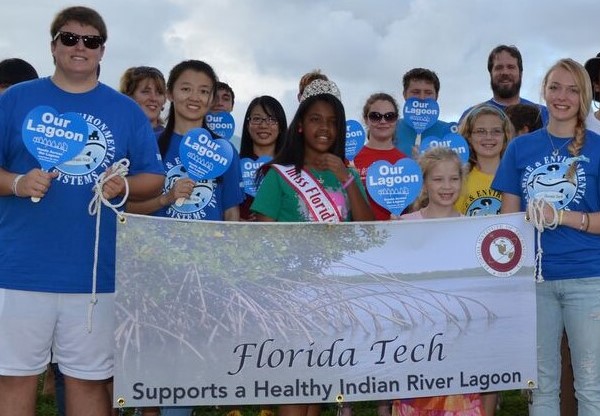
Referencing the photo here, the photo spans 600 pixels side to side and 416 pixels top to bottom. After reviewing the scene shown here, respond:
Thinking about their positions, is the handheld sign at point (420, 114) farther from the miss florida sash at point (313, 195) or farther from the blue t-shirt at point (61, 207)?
the blue t-shirt at point (61, 207)

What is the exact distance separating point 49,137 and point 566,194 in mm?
2594

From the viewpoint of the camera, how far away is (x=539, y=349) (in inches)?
180

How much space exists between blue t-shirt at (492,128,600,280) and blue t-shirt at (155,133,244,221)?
1664 millimetres

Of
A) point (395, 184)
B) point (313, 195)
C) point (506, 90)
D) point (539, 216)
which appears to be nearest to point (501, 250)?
point (539, 216)

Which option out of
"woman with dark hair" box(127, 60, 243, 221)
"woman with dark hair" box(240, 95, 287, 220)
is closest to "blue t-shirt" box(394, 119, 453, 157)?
"woman with dark hair" box(240, 95, 287, 220)

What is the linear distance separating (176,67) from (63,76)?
127 centimetres

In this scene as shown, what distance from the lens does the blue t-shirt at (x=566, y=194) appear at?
14.6 feet

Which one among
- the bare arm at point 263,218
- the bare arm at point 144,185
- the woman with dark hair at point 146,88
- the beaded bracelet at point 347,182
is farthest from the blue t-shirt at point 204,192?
the woman with dark hair at point 146,88

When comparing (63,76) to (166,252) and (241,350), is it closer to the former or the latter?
(166,252)

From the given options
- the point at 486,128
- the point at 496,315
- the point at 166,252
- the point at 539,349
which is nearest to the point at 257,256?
the point at 166,252

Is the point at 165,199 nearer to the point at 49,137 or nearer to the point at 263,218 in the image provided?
the point at 263,218

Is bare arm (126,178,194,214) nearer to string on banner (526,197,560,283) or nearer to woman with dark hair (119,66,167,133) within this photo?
woman with dark hair (119,66,167,133)

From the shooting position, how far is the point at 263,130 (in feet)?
21.8

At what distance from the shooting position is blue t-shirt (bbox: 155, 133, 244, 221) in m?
4.95
